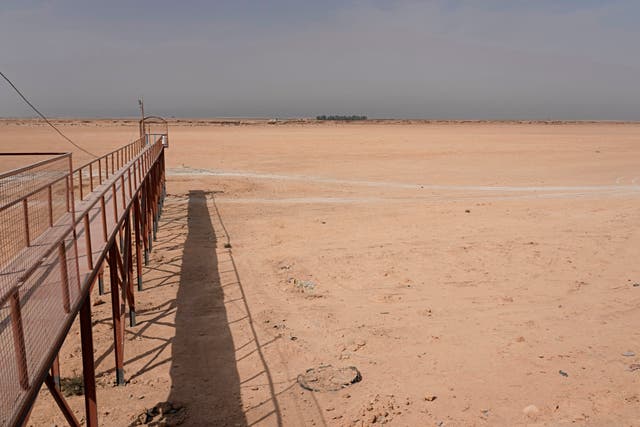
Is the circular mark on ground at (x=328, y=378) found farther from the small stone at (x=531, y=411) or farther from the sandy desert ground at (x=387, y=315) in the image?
the small stone at (x=531, y=411)

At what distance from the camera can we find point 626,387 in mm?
7375

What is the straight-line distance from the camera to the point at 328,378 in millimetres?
7906

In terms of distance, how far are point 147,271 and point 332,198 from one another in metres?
10.8

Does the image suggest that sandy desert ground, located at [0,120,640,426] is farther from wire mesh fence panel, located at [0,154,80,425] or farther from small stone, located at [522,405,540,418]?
wire mesh fence panel, located at [0,154,80,425]

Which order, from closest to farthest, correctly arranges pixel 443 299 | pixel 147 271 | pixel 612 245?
pixel 443 299, pixel 147 271, pixel 612 245

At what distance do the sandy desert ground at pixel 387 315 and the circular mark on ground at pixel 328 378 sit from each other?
130 mm

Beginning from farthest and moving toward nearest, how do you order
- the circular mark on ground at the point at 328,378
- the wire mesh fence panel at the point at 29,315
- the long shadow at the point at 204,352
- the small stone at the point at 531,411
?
the circular mark on ground at the point at 328,378 < the long shadow at the point at 204,352 < the small stone at the point at 531,411 < the wire mesh fence panel at the point at 29,315

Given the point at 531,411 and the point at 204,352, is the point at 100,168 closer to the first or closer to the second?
the point at 204,352

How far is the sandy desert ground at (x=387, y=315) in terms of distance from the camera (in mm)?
7234

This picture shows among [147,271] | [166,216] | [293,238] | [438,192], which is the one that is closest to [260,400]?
[147,271]

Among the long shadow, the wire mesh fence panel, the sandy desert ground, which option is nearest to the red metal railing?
the sandy desert ground

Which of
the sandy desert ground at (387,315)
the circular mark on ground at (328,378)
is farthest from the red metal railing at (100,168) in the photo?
the circular mark on ground at (328,378)

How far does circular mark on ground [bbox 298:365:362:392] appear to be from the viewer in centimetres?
768

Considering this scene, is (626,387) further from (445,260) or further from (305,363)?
(445,260)
